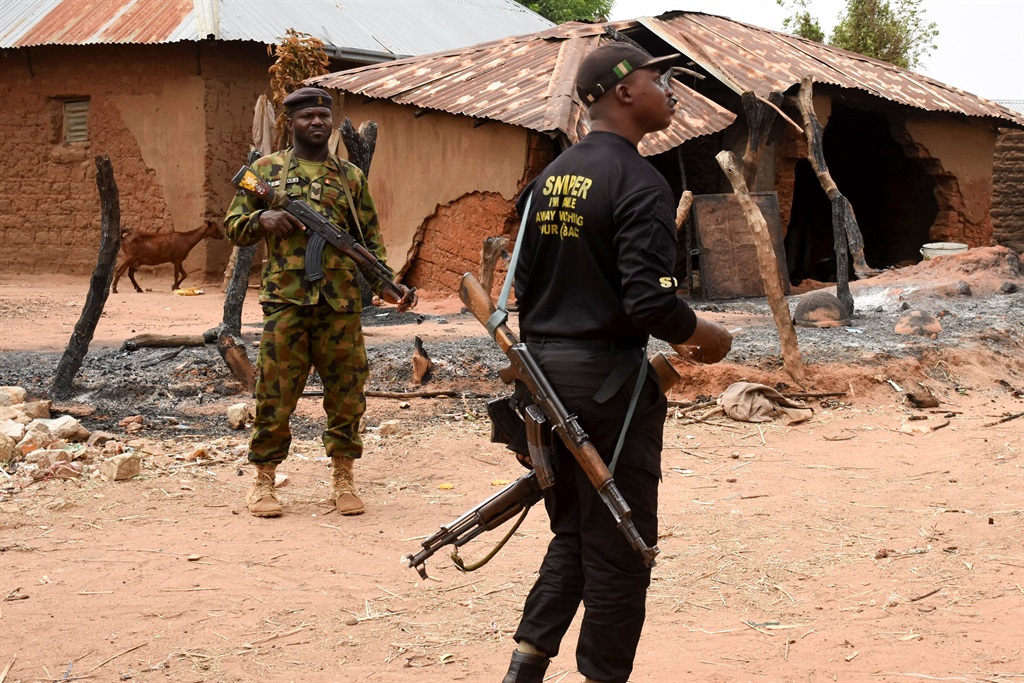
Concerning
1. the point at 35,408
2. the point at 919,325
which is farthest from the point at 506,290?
the point at 919,325

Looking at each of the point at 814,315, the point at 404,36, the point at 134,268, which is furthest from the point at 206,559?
the point at 404,36

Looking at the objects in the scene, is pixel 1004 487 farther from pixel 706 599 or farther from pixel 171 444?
pixel 171 444

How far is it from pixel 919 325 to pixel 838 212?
5.12ft

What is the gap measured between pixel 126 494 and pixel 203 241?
35.2 feet

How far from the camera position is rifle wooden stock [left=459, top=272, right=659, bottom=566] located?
264cm

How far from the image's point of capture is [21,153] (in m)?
16.4

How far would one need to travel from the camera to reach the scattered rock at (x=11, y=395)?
6.79 meters

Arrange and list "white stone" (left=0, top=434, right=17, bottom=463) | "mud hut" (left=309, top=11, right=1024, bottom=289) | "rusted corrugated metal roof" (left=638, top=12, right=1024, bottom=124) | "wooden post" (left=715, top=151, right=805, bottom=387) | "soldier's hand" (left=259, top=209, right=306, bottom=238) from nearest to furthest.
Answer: "soldier's hand" (left=259, top=209, right=306, bottom=238), "white stone" (left=0, top=434, right=17, bottom=463), "wooden post" (left=715, top=151, right=805, bottom=387), "mud hut" (left=309, top=11, right=1024, bottom=289), "rusted corrugated metal roof" (left=638, top=12, right=1024, bottom=124)

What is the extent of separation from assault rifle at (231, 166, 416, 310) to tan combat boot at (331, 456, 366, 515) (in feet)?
3.14

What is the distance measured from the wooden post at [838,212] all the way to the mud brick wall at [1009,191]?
32.5ft

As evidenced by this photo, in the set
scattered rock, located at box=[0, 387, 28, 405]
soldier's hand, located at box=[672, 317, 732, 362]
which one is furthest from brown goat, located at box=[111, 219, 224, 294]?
soldier's hand, located at box=[672, 317, 732, 362]

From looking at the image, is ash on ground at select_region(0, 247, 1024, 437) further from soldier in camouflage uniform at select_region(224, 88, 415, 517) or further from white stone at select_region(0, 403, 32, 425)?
soldier in camouflage uniform at select_region(224, 88, 415, 517)

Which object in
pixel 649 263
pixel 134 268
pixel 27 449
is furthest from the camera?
pixel 134 268

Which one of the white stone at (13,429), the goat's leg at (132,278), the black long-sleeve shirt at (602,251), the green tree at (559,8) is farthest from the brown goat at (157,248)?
the green tree at (559,8)
